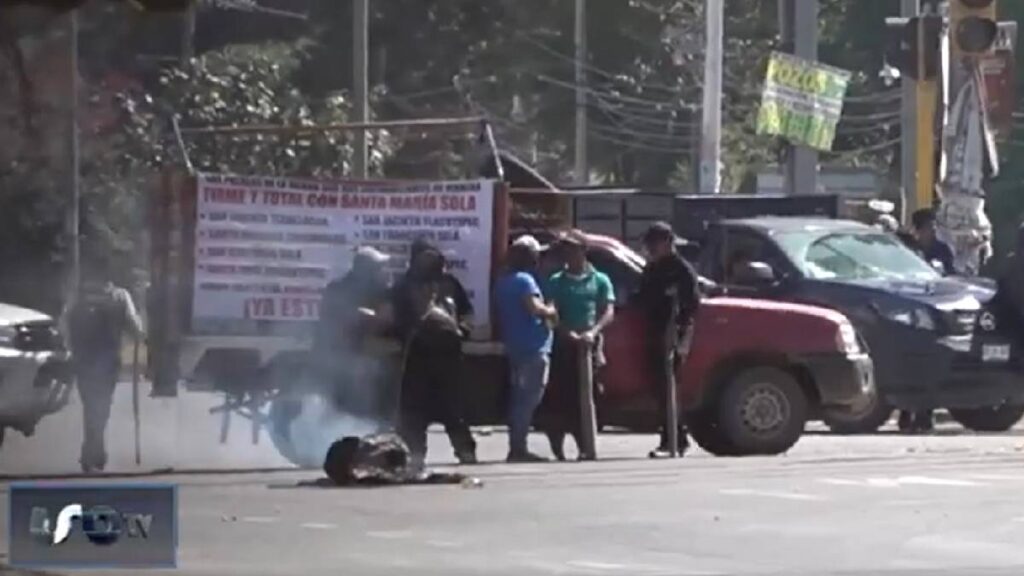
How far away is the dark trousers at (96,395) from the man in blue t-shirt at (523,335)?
2904 mm

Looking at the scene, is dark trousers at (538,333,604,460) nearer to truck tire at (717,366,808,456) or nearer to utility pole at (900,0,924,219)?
truck tire at (717,366,808,456)

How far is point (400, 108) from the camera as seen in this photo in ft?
163

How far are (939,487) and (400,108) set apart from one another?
108 ft

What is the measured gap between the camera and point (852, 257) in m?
24.2

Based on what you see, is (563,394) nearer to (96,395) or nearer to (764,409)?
(764,409)

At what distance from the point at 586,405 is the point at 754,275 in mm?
3502

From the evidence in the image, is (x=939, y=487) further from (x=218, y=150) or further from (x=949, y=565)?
(x=218, y=150)

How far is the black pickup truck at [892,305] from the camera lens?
77.6 ft

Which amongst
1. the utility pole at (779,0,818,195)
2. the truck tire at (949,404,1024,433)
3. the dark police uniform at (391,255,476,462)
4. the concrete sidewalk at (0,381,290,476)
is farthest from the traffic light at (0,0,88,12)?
the utility pole at (779,0,818,195)

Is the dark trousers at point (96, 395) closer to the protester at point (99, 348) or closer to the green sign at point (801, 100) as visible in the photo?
the protester at point (99, 348)

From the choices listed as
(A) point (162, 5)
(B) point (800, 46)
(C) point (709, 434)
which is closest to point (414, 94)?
(B) point (800, 46)

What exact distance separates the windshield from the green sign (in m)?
7.01

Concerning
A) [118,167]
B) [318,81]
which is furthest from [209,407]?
[318,81]

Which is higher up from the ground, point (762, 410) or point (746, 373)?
point (746, 373)
